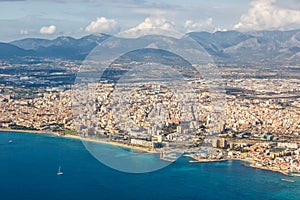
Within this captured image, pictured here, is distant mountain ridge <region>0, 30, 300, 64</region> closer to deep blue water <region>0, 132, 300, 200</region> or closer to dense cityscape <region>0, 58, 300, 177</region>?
dense cityscape <region>0, 58, 300, 177</region>

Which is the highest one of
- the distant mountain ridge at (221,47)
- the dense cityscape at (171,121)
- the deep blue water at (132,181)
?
the distant mountain ridge at (221,47)

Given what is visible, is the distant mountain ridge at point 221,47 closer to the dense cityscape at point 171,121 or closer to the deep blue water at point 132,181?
the dense cityscape at point 171,121

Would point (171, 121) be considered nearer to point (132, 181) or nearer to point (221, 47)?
point (132, 181)

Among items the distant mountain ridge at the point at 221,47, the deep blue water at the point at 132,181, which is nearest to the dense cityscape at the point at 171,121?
the deep blue water at the point at 132,181

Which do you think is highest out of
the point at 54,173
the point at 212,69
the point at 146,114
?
the point at 212,69

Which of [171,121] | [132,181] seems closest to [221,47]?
[171,121]

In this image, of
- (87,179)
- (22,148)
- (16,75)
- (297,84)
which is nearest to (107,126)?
(22,148)

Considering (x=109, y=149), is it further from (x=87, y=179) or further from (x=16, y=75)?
(x=16, y=75)
